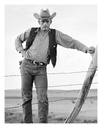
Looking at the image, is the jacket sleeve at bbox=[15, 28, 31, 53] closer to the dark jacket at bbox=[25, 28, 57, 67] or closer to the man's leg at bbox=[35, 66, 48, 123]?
the dark jacket at bbox=[25, 28, 57, 67]

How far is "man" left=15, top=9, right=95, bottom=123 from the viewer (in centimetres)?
252

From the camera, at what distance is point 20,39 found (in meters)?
2.67

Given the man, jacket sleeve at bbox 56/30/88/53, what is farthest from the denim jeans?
jacket sleeve at bbox 56/30/88/53

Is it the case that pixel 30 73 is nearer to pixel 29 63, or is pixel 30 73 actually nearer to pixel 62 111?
pixel 29 63

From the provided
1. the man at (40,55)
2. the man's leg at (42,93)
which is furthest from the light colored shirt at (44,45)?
the man's leg at (42,93)

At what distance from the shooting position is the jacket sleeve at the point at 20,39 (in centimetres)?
263

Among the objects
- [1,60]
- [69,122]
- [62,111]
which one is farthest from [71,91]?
[62,111]

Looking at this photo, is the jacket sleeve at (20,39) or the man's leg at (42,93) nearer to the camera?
the man's leg at (42,93)

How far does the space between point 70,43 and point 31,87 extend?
1.77 ft

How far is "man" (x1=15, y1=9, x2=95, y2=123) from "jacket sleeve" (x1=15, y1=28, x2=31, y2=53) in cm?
1

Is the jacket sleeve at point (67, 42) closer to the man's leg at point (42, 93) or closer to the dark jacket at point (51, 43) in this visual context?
the dark jacket at point (51, 43)

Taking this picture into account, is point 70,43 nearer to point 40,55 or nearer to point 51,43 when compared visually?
point 51,43

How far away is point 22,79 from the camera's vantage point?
8.49 feet

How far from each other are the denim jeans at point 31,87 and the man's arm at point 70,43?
11.0 inches
